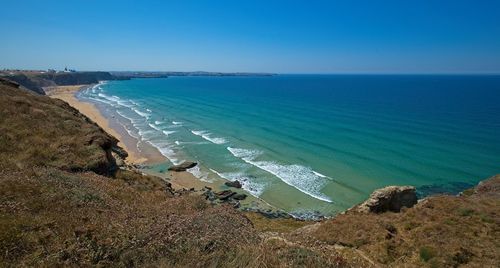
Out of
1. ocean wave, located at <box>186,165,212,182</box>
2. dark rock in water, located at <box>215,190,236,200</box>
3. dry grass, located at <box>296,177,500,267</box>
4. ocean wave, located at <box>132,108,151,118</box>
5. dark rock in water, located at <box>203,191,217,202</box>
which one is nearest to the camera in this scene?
dry grass, located at <box>296,177,500,267</box>

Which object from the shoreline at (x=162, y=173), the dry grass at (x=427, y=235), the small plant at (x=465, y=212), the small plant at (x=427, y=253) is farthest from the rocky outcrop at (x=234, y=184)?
the small plant at (x=427, y=253)

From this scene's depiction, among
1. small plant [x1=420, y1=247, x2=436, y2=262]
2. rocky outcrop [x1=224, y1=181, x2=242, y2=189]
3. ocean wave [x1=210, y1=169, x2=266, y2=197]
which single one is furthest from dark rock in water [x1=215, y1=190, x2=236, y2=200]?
small plant [x1=420, y1=247, x2=436, y2=262]

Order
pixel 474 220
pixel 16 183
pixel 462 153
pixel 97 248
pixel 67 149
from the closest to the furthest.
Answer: pixel 97 248 < pixel 16 183 < pixel 474 220 < pixel 67 149 < pixel 462 153

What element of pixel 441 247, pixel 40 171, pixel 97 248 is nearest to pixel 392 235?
pixel 441 247

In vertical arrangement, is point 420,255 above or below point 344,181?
above

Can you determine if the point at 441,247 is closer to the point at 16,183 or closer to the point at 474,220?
the point at 474,220

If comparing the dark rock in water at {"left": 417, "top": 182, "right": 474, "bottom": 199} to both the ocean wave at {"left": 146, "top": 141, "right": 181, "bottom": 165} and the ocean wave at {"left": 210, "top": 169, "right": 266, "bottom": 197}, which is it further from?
the ocean wave at {"left": 146, "top": 141, "right": 181, "bottom": 165}

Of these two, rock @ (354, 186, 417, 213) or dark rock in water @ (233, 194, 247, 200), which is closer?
rock @ (354, 186, 417, 213)

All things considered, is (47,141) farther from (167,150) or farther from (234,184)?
(167,150)
